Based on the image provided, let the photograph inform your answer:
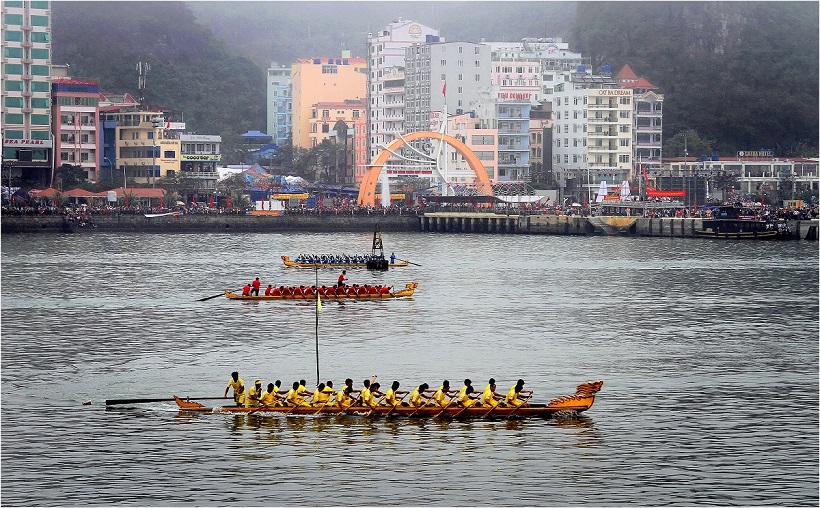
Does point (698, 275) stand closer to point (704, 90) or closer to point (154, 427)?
point (154, 427)

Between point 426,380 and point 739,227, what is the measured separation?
91933 millimetres

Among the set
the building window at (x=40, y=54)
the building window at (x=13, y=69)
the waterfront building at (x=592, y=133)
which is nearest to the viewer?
the building window at (x=13, y=69)

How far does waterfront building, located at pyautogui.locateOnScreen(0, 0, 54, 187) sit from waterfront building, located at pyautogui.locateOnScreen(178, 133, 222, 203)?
17304 millimetres

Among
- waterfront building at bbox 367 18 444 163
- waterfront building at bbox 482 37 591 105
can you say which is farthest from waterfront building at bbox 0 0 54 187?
waterfront building at bbox 482 37 591 105

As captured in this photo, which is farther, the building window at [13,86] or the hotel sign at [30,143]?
the hotel sign at [30,143]

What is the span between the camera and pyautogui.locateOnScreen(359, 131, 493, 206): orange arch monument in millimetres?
153000

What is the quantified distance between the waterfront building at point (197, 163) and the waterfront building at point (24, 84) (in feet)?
56.8

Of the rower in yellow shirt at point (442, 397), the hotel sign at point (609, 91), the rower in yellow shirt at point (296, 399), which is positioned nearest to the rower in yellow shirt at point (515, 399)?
the rower in yellow shirt at point (442, 397)

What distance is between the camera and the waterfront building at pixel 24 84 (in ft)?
467

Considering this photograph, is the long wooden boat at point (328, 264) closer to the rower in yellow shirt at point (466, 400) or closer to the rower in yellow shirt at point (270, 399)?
the rower in yellow shirt at point (270, 399)

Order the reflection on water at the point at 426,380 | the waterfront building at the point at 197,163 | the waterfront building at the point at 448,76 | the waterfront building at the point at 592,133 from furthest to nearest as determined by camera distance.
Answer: the waterfront building at the point at 448,76 → the waterfront building at the point at 592,133 → the waterfront building at the point at 197,163 → the reflection on water at the point at 426,380

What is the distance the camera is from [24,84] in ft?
471

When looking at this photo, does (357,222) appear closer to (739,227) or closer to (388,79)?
(739,227)

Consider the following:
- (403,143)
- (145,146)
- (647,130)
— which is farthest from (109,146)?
(647,130)
